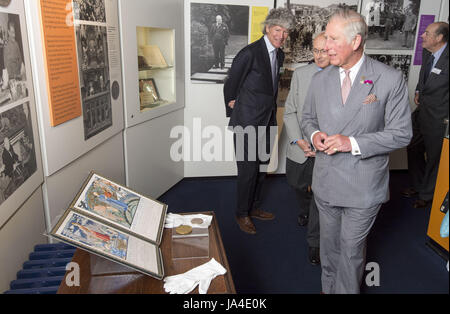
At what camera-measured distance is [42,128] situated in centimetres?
204

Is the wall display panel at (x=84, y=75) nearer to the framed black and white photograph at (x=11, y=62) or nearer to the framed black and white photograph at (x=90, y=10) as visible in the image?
the framed black and white photograph at (x=90, y=10)

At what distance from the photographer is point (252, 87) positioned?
323cm

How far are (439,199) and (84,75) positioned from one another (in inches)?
89.8

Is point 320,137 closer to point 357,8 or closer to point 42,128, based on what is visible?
point 42,128

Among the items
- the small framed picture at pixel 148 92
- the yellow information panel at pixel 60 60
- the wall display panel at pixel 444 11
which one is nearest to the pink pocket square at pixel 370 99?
the wall display panel at pixel 444 11

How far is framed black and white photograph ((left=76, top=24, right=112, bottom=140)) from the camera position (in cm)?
245

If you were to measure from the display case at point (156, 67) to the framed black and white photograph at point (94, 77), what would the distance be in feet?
2.77

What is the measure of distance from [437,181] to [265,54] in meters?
2.54

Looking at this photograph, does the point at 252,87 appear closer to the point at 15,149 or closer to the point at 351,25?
the point at 351,25

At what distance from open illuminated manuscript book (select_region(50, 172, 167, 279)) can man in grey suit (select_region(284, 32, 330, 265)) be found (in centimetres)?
129

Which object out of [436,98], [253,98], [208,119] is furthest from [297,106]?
[436,98]

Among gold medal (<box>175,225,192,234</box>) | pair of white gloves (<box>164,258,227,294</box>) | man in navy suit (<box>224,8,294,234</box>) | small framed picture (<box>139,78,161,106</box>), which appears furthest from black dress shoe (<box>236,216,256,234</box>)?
pair of white gloves (<box>164,258,227,294</box>)

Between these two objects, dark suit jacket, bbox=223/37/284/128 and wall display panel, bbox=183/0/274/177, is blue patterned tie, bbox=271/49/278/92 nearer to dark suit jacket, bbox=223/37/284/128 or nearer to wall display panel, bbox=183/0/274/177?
dark suit jacket, bbox=223/37/284/128
